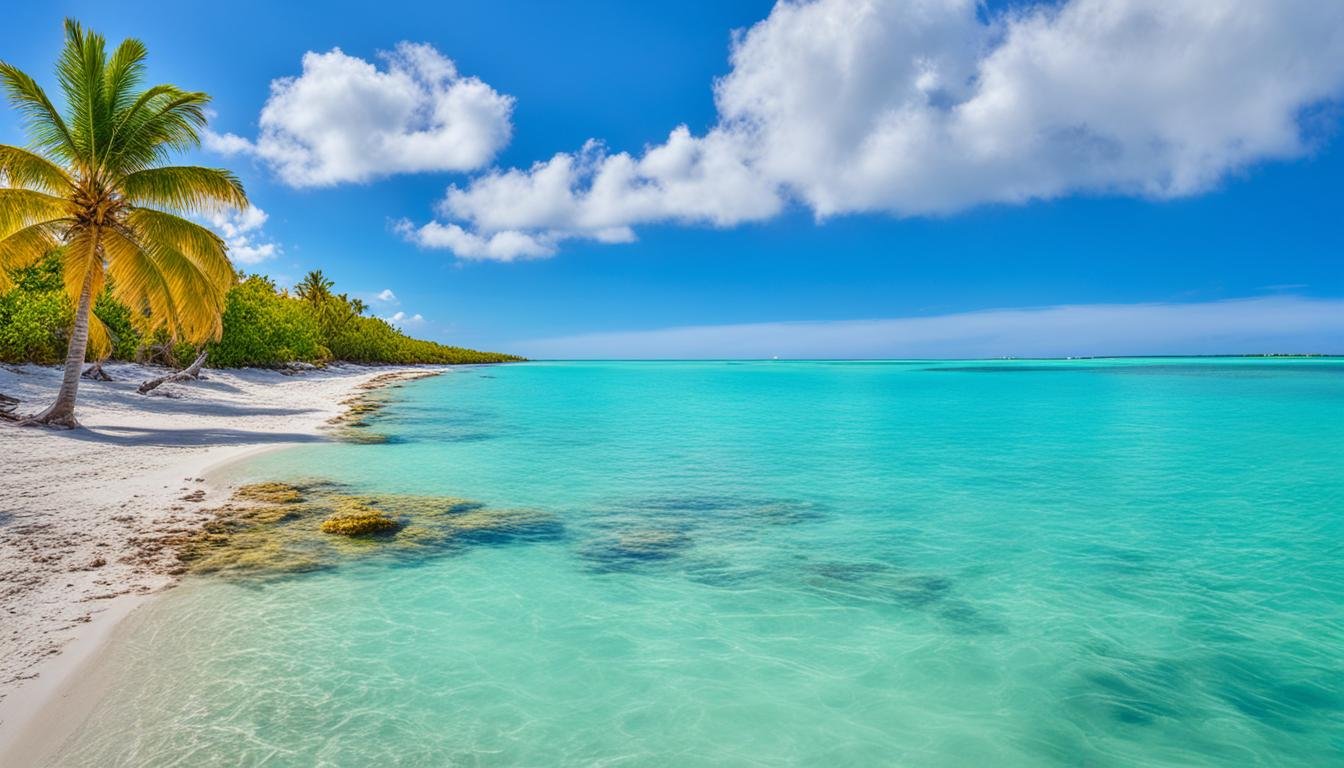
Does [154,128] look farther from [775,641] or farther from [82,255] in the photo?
[775,641]

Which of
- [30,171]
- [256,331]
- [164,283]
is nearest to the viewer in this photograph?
[30,171]

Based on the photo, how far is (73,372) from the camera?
687 inches

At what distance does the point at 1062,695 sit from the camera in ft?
20.5

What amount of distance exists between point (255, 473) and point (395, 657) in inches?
408

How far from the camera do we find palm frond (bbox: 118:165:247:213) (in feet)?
58.8

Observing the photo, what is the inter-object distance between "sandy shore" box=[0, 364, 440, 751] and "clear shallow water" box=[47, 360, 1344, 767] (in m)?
0.57

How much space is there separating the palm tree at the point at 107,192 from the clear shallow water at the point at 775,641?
7.68 m

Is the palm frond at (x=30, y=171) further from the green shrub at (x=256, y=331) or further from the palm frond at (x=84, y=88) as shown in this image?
the green shrub at (x=256, y=331)

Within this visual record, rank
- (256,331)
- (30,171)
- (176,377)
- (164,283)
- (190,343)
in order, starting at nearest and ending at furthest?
(30,171), (164,283), (190,343), (176,377), (256,331)

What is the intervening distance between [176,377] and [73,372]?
15388 millimetres

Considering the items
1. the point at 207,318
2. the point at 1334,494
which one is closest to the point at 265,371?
the point at 207,318

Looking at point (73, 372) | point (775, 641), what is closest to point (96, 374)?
point (73, 372)

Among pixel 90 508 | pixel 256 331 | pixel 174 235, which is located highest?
pixel 174 235

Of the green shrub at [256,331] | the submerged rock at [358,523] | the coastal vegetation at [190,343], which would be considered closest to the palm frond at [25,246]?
the coastal vegetation at [190,343]
